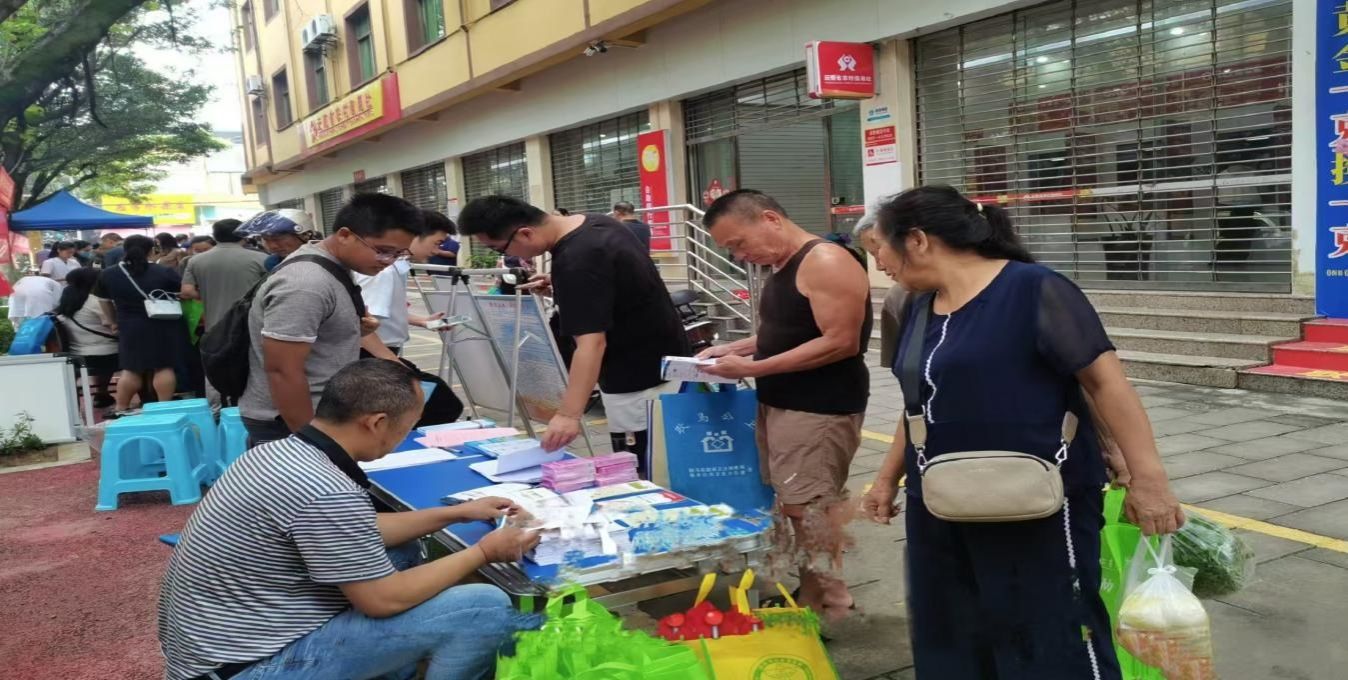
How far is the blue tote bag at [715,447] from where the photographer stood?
10.7 feet

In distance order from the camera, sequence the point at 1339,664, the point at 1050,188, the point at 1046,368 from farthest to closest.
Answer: the point at 1050,188
the point at 1339,664
the point at 1046,368

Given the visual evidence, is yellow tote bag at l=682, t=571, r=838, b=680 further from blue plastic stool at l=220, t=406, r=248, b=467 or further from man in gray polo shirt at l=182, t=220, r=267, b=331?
man in gray polo shirt at l=182, t=220, r=267, b=331

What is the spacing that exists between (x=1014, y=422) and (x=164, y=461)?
5536 millimetres

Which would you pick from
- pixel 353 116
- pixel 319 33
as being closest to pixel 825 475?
pixel 353 116

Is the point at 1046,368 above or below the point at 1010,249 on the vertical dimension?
below

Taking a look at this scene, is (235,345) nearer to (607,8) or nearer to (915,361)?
(915,361)

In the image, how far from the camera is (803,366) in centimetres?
298

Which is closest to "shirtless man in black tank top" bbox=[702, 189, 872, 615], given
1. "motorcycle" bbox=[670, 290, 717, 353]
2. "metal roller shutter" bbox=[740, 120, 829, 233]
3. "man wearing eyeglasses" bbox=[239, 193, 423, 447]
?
"man wearing eyeglasses" bbox=[239, 193, 423, 447]

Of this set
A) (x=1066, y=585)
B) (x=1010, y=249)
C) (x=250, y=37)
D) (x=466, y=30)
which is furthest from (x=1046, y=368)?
(x=250, y=37)

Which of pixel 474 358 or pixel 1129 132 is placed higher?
pixel 1129 132

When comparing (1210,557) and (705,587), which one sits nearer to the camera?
(705,587)

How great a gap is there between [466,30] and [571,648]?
52.1ft

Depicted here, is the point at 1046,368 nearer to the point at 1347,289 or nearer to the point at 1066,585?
the point at 1066,585

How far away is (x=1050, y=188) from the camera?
895 cm
